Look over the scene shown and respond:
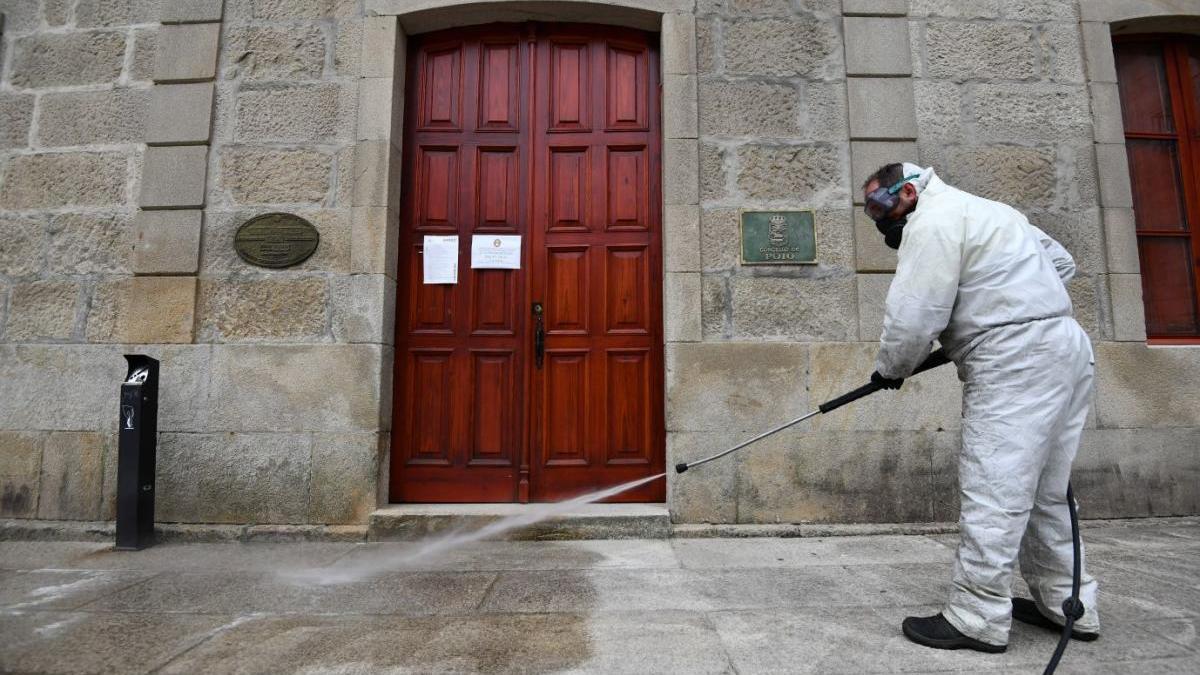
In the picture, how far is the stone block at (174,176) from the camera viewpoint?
4719 millimetres

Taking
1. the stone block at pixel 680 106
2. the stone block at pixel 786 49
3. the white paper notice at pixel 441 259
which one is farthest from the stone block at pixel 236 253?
the stone block at pixel 786 49

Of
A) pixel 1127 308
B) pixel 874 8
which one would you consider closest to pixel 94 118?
pixel 874 8

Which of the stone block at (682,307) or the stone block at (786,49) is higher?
the stone block at (786,49)

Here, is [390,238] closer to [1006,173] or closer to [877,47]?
[877,47]

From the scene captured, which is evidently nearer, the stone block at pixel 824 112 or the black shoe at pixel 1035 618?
the black shoe at pixel 1035 618

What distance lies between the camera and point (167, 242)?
4688mm

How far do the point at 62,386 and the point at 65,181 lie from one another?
5.26 feet

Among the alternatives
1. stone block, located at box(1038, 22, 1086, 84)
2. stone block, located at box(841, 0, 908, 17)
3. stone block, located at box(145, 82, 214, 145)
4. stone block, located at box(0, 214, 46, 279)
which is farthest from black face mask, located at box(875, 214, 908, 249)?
stone block, located at box(0, 214, 46, 279)

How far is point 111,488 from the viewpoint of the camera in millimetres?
4457

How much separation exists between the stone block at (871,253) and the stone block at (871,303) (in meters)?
0.07

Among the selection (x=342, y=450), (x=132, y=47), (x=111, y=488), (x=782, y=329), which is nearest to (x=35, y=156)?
(x=132, y=47)

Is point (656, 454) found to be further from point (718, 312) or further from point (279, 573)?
point (279, 573)

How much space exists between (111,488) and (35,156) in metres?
2.71

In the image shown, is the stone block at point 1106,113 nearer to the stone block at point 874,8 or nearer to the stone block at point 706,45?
the stone block at point 874,8
